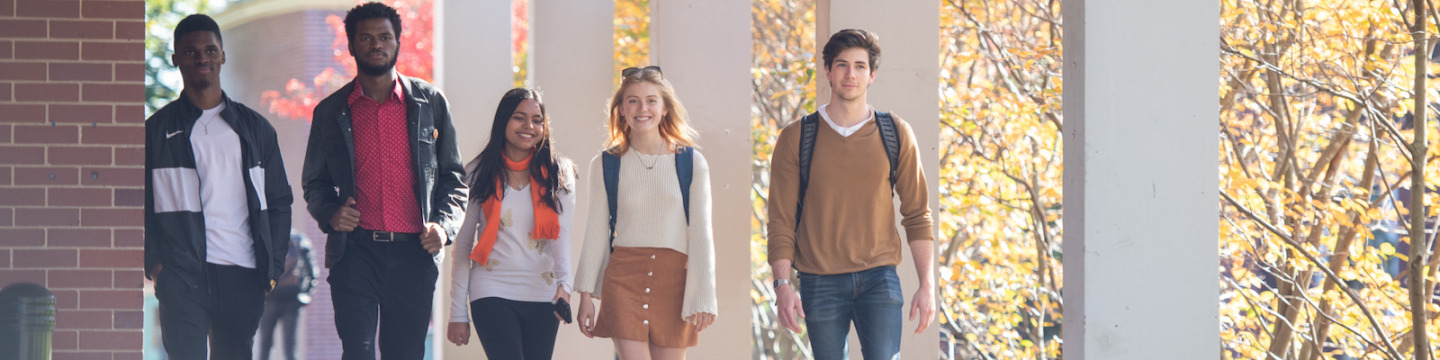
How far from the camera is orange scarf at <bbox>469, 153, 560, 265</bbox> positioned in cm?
427

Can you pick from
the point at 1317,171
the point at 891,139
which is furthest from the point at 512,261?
the point at 1317,171

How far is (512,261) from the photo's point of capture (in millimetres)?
4285

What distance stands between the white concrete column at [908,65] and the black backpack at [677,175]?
40.8 inches

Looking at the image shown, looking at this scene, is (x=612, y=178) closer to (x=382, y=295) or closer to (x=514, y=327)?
(x=514, y=327)

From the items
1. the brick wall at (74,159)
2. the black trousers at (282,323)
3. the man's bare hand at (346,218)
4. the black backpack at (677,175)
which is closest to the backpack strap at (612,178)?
the black backpack at (677,175)

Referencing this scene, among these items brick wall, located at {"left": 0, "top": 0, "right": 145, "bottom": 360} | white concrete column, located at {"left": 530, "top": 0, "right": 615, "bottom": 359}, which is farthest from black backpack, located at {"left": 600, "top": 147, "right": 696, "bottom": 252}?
white concrete column, located at {"left": 530, "top": 0, "right": 615, "bottom": 359}

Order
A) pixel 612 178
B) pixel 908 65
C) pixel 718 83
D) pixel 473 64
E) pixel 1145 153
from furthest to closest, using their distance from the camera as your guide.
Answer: pixel 473 64 < pixel 718 83 < pixel 908 65 < pixel 612 178 < pixel 1145 153

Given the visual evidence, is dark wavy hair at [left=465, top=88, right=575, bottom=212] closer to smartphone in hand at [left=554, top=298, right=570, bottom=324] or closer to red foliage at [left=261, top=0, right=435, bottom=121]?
smartphone in hand at [left=554, top=298, right=570, bottom=324]

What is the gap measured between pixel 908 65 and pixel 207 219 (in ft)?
8.83

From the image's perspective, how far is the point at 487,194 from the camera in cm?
433

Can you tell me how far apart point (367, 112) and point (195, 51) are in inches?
24.8

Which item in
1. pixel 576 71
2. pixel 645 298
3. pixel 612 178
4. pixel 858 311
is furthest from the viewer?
pixel 576 71

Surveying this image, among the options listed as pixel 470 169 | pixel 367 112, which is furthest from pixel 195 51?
pixel 470 169

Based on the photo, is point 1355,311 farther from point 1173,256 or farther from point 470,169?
point 470,169
